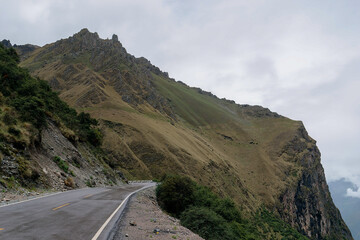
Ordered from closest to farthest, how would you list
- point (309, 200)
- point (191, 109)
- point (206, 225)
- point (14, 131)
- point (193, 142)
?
point (206, 225) → point (14, 131) → point (193, 142) → point (309, 200) → point (191, 109)

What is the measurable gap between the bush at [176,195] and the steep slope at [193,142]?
25218 mm

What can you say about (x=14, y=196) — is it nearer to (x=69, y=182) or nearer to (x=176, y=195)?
(x=69, y=182)

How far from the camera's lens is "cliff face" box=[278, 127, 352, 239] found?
98125 millimetres

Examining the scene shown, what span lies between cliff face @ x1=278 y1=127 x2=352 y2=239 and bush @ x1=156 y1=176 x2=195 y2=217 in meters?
71.6

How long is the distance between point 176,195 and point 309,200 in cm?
10206

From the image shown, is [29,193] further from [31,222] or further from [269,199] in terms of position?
[269,199]

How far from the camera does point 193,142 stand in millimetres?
94000

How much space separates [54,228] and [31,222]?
114 centimetres

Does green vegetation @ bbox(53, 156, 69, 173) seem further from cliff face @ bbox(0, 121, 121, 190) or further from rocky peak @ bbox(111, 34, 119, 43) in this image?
rocky peak @ bbox(111, 34, 119, 43)

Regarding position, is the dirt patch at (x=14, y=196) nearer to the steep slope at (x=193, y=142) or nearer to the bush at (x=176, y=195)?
the bush at (x=176, y=195)

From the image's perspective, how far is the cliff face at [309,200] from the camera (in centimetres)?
9812

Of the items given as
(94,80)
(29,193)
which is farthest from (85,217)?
(94,80)

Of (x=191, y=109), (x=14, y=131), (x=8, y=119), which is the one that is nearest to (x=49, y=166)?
(x=14, y=131)

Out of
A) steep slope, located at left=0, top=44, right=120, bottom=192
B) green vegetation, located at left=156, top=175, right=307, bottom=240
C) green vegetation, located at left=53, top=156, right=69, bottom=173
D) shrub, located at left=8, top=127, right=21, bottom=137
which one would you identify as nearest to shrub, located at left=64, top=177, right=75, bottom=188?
steep slope, located at left=0, top=44, right=120, bottom=192
